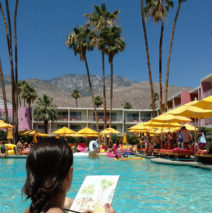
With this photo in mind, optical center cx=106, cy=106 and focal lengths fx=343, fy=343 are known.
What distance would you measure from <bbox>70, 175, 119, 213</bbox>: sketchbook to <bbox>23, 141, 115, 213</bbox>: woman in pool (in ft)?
1.98

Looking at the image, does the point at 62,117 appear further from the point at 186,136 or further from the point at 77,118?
the point at 186,136

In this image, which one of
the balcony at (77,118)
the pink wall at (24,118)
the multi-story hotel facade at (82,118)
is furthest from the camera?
the balcony at (77,118)

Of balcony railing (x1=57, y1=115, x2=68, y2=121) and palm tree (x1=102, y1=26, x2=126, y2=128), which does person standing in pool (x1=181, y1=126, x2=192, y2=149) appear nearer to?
palm tree (x1=102, y1=26, x2=126, y2=128)

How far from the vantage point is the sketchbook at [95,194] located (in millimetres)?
2412

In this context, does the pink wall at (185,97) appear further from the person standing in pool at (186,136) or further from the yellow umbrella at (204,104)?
the yellow umbrella at (204,104)

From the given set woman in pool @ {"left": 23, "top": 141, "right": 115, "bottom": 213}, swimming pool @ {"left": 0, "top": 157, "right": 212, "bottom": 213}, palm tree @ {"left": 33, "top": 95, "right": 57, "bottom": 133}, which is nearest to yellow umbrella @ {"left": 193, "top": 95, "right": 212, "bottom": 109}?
swimming pool @ {"left": 0, "top": 157, "right": 212, "bottom": 213}

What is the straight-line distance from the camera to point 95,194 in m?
2.49

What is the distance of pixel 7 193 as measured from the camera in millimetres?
8281

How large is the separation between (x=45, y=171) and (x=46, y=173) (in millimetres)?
13

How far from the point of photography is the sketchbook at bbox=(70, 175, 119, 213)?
241 cm

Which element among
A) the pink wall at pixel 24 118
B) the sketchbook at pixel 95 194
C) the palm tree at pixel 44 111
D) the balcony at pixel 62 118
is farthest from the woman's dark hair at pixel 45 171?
the balcony at pixel 62 118

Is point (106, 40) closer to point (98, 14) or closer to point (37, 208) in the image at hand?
point (98, 14)

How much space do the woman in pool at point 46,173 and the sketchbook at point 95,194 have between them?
1.98ft

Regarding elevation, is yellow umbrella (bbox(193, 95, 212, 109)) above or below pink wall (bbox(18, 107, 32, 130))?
below
